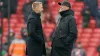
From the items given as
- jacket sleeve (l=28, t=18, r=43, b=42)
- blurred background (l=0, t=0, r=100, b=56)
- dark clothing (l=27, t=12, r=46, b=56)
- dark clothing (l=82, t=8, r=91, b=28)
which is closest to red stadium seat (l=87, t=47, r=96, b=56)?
blurred background (l=0, t=0, r=100, b=56)

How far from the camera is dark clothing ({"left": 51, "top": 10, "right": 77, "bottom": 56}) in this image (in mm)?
11594

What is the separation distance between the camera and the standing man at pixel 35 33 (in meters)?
11.7

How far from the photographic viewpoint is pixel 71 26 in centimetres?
1160

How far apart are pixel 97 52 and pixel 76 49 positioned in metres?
1.70

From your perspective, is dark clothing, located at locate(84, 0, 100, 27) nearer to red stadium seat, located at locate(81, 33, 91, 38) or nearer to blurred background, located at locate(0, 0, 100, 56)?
blurred background, located at locate(0, 0, 100, 56)

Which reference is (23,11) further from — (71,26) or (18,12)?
(71,26)

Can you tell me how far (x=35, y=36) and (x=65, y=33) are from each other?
23.5 inches

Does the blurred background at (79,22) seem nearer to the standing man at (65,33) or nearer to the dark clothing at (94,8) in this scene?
the dark clothing at (94,8)

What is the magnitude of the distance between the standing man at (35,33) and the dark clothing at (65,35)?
0.94 ft

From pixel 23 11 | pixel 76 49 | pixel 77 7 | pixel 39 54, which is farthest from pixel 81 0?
pixel 39 54

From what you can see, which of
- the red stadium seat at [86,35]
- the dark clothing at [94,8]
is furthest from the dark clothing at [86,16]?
the red stadium seat at [86,35]

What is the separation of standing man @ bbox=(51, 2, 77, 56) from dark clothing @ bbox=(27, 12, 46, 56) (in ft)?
0.91

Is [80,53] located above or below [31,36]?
below

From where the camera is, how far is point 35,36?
11.7m
